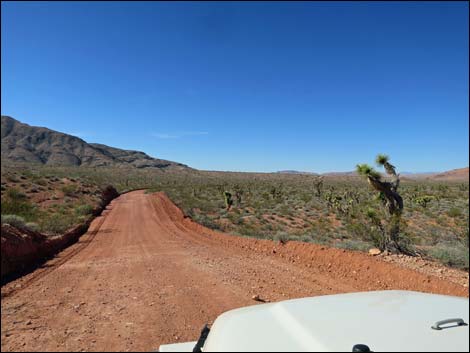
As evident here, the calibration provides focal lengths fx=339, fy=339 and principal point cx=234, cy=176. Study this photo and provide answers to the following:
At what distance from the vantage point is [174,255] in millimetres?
10539

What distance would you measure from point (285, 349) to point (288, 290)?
18.8 feet

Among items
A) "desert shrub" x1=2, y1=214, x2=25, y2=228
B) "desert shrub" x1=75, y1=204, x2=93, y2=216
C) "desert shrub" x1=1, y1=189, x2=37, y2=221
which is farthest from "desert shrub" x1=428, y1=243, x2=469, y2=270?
"desert shrub" x1=75, y1=204, x2=93, y2=216

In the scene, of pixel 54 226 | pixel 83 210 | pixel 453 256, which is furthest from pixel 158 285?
pixel 83 210

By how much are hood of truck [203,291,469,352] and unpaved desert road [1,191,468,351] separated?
2682 mm

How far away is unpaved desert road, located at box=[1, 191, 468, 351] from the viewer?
191 inches

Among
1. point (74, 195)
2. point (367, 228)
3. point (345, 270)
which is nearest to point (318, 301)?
point (345, 270)

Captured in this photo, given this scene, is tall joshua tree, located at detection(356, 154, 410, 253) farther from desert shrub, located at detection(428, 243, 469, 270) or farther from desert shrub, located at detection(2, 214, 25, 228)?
desert shrub, located at detection(2, 214, 25, 228)

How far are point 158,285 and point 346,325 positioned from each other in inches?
231

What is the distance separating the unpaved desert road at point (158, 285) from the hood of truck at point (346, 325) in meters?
2.68

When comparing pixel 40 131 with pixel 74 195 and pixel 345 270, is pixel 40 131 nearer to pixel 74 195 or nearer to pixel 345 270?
pixel 74 195

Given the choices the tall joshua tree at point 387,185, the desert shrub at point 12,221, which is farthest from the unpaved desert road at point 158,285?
the tall joshua tree at point 387,185

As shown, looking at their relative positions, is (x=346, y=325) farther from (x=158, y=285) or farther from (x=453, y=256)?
(x=453, y=256)

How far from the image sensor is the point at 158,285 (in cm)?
734

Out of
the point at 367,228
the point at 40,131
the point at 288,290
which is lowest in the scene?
the point at 288,290
